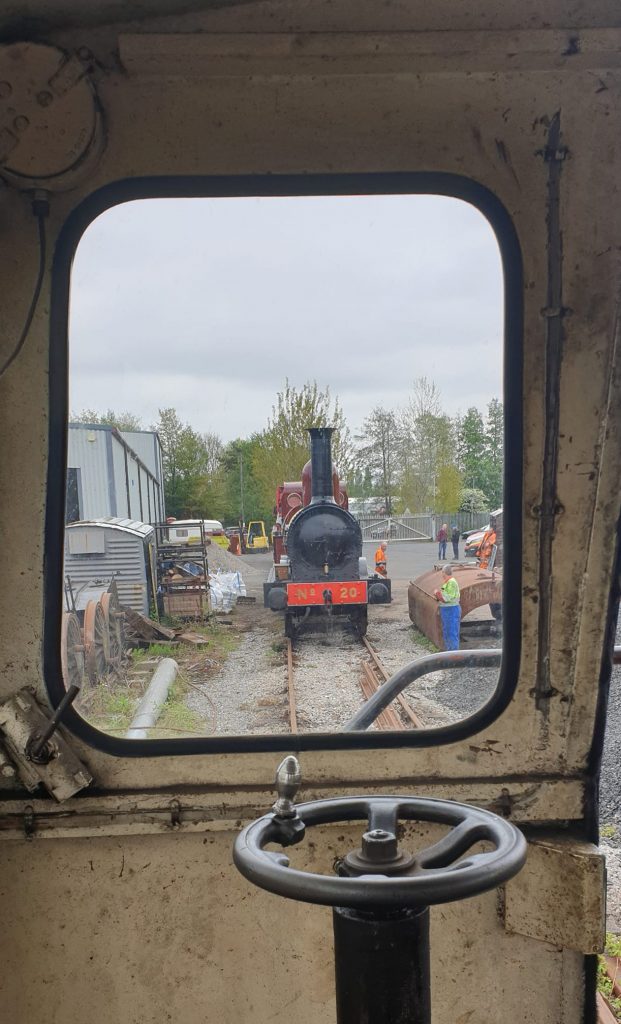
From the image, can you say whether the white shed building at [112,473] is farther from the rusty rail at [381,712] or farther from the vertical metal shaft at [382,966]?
the vertical metal shaft at [382,966]

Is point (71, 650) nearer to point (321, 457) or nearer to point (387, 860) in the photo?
point (321, 457)

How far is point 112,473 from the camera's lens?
1.71 metres

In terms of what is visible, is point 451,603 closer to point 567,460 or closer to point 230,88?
point 567,460

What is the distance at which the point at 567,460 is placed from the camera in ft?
5.16

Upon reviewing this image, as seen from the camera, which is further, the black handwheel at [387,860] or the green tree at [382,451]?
the green tree at [382,451]

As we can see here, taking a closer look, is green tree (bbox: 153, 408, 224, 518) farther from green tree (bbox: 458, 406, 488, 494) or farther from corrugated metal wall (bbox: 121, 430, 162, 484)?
green tree (bbox: 458, 406, 488, 494)

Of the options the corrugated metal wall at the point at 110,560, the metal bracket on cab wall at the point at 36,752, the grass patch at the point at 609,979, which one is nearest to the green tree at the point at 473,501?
the corrugated metal wall at the point at 110,560

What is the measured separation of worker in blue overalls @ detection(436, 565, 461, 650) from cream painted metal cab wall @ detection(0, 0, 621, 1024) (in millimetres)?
157

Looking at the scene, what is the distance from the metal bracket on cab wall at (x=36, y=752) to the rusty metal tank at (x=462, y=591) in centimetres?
82

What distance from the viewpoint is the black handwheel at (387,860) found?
1008 millimetres

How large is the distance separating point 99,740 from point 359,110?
142 cm

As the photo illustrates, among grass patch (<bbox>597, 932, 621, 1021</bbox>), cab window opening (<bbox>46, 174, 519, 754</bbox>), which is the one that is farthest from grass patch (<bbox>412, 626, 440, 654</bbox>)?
grass patch (<bbox>597, 932, 621, 1021</bbox>)

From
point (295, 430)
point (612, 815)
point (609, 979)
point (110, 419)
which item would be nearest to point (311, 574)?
point (295, 430)

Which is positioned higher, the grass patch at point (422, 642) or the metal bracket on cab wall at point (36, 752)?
the grass patch at point (422, 642)
